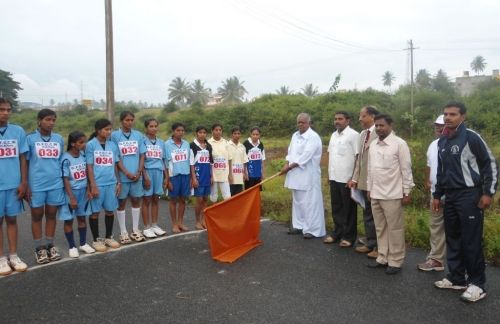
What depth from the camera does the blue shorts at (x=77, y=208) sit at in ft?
17.6

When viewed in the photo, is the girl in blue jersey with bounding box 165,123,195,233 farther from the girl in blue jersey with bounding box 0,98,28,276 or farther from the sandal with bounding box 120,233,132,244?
the girl in blue jersey with bounding box 0,98,28,276

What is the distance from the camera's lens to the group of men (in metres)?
4.18

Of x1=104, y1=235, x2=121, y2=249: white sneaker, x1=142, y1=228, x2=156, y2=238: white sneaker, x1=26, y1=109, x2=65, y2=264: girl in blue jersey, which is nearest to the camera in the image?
x1=26, y1=109, x2=65, y2=264: girl in blue jersey

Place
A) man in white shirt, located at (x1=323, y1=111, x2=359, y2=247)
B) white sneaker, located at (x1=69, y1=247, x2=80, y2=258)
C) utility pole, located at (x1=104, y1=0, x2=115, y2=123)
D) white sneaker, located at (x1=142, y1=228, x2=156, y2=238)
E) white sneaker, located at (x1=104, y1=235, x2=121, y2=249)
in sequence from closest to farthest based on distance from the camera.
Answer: white sneaker, located at (x1=69, y1=247, x2=80, y2=258)
white sneaker, located at (x1=104, y1=235, x2=121, y2=249)
man in white shirt, located at (x1=323, y1=111, x2=359, y2=247)
white sneaker, located at (x1=142, y1=228, x2=156, y2=238)
utility pole, located at (x1=104, y1=0, x2=115, y2=123)

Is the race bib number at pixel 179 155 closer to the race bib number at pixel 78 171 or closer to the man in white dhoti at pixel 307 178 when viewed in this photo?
the race bib number at pixel 78 171

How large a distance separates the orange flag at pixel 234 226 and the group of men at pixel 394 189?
0.87 metres

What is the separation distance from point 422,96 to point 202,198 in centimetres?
3023

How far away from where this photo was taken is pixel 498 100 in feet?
104

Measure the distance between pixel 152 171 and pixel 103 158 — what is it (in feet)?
2.64

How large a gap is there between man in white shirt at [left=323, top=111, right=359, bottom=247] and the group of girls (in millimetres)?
2010

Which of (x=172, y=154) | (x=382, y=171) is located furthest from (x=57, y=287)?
(x=382, y=171)

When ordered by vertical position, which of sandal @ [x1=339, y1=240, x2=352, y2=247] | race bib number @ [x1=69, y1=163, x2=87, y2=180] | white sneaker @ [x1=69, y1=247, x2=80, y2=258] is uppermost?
race bib number @ [x1=69, y1=163, x2=87, y2=180]

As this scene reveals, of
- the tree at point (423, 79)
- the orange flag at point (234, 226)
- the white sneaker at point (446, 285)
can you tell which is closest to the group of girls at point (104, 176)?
the orange flag at point (234, 226)

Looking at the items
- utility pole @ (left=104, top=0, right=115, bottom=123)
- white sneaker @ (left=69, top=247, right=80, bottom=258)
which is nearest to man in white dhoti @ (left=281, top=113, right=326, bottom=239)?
white sneaker @ (left=69, top=247, right=80, bottom=258)
